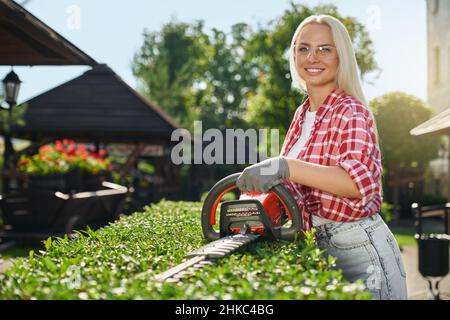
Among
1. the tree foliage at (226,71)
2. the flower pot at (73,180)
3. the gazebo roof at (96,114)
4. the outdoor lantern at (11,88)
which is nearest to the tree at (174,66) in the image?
the tree foliage at (226,71)

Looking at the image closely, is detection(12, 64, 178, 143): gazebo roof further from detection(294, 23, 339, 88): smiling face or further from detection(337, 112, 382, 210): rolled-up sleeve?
detection(337, 112, 382, 210): rolled-up sleeve

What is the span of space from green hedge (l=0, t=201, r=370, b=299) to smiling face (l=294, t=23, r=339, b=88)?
763 millimetres

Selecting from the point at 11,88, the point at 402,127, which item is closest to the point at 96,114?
the point at 11,88

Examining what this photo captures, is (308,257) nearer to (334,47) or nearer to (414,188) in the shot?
(334,47)

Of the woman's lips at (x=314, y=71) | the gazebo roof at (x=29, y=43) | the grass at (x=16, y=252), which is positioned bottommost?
the grass at (x=16, y=252)

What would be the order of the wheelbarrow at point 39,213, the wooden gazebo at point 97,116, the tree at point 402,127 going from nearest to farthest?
the wheelbarrow at point 39,213 → the wooden gazebo at point 97,116 → the tree at point 402,127

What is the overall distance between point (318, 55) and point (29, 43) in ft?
19.6

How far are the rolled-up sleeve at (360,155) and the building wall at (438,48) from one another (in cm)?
1435

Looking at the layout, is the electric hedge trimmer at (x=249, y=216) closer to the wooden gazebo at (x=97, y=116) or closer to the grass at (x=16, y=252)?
the grass at (x=16, y=252)

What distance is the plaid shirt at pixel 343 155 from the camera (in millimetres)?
2199

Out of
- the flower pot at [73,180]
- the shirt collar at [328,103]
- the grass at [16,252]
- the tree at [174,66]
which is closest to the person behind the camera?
the shirt collar at [328,103]

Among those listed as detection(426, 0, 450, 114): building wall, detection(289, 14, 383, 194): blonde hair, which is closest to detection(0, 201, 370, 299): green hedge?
detection(289, 14, 383, 194): blonde hair

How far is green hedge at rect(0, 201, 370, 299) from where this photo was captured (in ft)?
4.81
